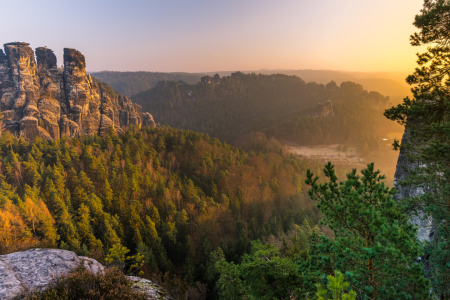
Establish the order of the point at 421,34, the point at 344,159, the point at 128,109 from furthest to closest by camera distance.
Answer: the point at 344,159 < the point at 128,109 < the point at 421,34

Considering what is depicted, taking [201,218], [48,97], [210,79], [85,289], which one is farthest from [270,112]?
[85,289]

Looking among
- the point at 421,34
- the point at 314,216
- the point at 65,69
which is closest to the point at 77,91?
the point at 65,69

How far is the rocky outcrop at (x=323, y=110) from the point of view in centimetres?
14225

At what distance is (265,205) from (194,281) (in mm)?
26940

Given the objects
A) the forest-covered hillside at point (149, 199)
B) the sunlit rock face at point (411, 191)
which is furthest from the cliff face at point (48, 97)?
the sunlit rock face at point (411, 191)

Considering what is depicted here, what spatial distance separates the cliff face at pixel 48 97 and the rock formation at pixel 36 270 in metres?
60.0

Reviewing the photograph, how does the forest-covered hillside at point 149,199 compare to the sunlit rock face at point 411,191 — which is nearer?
the sunlit rock face at point 411,191

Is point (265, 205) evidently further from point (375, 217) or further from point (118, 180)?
point (375, 217)

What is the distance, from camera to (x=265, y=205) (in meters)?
50.2

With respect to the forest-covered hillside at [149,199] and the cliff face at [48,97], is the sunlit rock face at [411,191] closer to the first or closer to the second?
the forest-covered hillside at [149,199]

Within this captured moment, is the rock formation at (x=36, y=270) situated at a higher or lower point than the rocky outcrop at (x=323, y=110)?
lower

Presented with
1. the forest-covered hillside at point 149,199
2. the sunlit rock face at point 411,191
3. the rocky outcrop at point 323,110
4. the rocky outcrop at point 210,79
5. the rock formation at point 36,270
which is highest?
the rocky outcrop at point 210,79

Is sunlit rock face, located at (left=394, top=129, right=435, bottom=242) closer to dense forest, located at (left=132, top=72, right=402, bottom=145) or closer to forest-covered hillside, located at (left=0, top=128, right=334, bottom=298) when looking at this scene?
forest-covered hillside, located at (left=0, top=128, right=334, bottom=298)

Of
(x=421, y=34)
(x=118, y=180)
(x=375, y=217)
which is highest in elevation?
(x=421, y=34)
